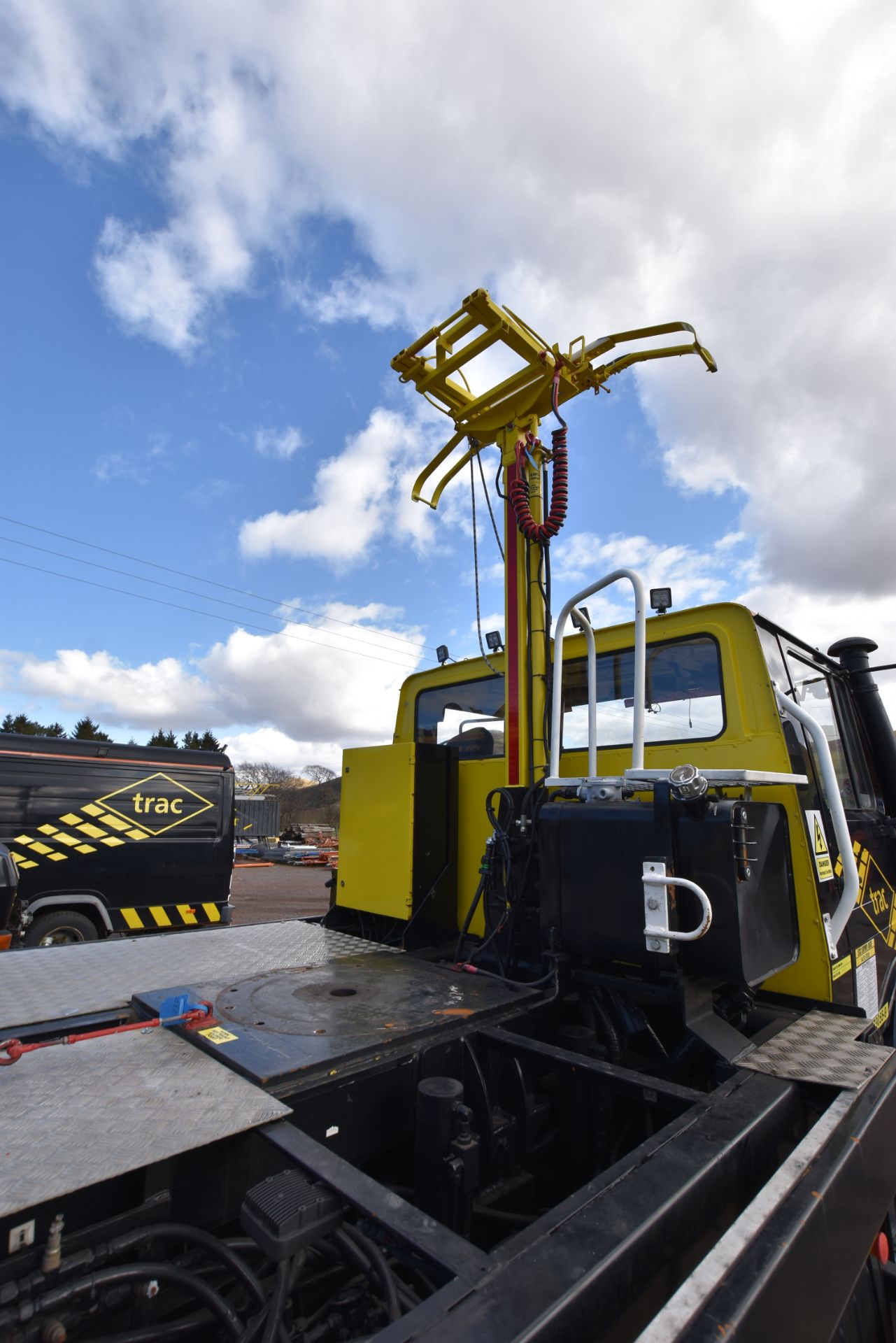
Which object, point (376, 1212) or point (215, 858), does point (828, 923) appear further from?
point (215, 858)

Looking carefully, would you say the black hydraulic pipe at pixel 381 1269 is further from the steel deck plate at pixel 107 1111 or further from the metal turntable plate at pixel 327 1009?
the metal turntable plate at pixel 327 1009

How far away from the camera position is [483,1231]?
2.11 meters

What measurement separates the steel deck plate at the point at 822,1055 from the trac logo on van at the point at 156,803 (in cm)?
800

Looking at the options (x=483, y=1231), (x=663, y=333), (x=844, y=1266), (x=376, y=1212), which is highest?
(x=663, y=333)

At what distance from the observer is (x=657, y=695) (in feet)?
10.6

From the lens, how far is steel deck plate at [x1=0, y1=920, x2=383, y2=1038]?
7.56 ft

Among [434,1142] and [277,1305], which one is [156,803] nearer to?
[434,1142]

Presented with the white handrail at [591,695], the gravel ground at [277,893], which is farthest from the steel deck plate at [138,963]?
the gravel ground at [277,893]

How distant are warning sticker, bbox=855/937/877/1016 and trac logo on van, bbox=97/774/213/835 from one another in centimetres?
797

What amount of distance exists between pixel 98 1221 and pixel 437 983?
4.63 feet

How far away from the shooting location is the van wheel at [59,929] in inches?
287

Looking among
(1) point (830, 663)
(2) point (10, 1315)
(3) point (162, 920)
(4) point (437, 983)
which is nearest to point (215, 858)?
(3) point (162, 920)

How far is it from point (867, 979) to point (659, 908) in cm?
152

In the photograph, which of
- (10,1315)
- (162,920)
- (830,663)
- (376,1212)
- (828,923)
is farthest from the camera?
(162,920)
